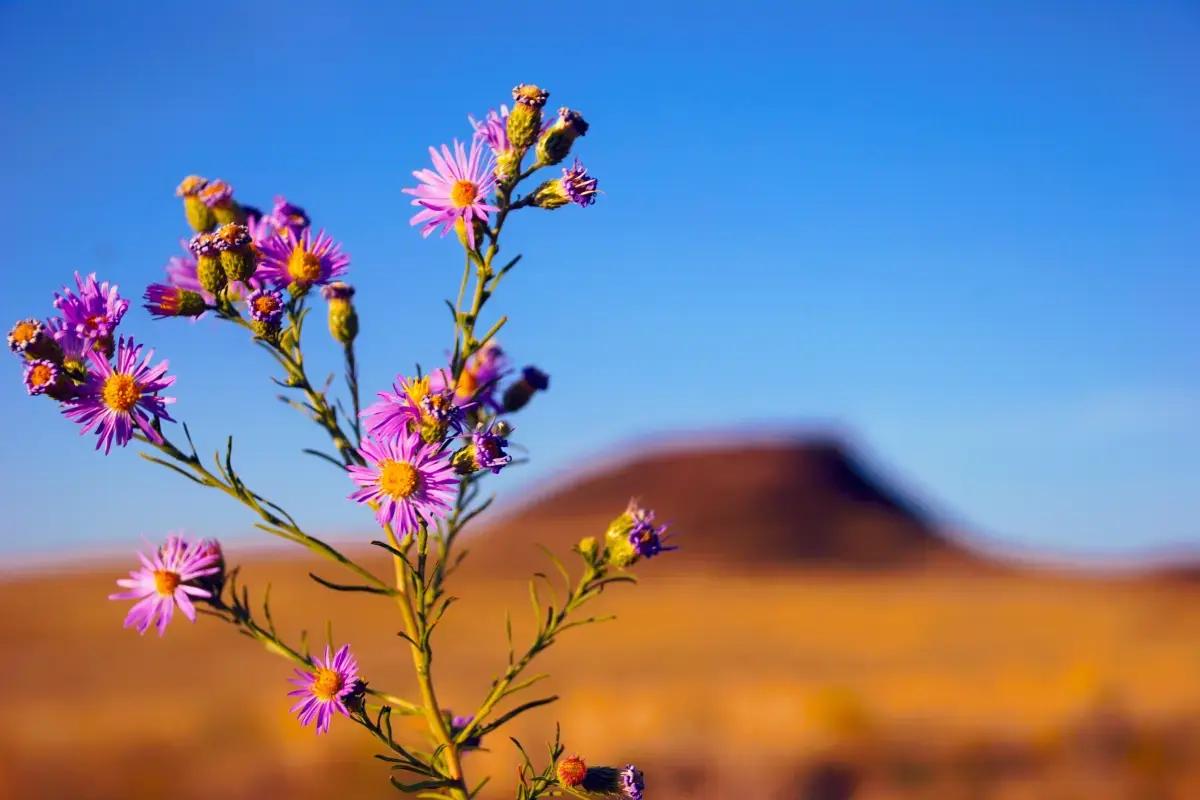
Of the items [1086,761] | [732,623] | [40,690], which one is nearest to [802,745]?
[1086,761]

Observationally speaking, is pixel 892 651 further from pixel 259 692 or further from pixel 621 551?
pixel 621 551

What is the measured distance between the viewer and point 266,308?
2141 millimetres

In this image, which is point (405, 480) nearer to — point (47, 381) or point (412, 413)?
point (412, 413)

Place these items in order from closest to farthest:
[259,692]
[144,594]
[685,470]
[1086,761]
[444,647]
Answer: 1. [144,594]
2. [1086,761]
3. [259,692]
4. [444,647]
5. [685,470]

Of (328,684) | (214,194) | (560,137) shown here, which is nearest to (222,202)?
(214,194)

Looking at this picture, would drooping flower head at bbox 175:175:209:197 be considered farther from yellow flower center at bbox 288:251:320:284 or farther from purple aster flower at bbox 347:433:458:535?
purple aster flower at bbox 347:433:458:535

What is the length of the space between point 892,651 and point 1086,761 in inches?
476

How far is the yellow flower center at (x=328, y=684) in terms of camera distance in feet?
6.78

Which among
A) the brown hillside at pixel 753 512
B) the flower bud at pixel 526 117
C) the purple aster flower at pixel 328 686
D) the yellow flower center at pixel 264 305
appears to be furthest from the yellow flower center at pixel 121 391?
the brown hillside at pixel 753 512

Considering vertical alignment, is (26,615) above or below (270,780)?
above

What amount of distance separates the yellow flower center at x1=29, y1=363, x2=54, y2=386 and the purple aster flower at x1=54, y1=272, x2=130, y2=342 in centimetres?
10

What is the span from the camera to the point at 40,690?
59.1 ft

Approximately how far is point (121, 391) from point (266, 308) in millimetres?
Result: 338

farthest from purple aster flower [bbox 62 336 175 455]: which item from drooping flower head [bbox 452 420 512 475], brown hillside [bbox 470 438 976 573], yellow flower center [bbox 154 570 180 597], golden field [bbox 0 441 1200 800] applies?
brown hillside [bbox 470 438 976 573]
